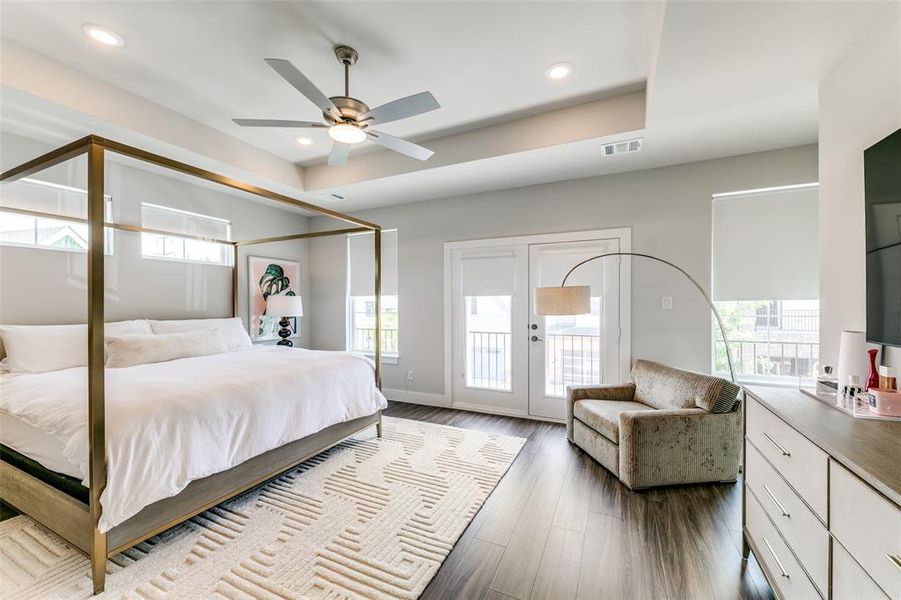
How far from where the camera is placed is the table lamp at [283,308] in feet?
15.5

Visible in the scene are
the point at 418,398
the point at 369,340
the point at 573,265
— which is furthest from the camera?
the point at 369,340

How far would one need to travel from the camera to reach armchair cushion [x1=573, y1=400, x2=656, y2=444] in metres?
2.85

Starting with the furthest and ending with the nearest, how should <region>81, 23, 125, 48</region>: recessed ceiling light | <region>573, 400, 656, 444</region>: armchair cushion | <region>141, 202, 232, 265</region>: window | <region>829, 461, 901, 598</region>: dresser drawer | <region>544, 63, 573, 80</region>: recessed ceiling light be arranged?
<region>141, 202, 232, 265</region>: window < <region>573, 400, 656, 444</region>: armchair cushion < <region>544, 63, 573, 80</region>: recessed ceiling light < <region>81, 23, 125, 48</region>: recessed ceiling light < <region>829, 461, 901, 598</region>: dresser drawer

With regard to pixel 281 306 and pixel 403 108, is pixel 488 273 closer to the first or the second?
pixel 403 108

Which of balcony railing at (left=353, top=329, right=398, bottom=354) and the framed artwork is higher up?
the framed artwork

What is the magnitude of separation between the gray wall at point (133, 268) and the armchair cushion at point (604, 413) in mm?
4284

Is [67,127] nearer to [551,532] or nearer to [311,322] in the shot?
[311,322]

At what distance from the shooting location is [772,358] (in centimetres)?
339

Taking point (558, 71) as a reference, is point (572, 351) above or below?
below

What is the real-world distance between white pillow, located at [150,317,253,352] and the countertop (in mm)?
4509

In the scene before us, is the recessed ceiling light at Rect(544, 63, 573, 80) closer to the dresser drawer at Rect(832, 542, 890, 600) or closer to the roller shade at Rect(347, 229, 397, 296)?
the dresser drawer at Rect(832, 542, 890, 600)

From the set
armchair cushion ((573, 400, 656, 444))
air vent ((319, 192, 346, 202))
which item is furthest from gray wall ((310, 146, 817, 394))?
armchair cushion ((573, 400, 656, 444))

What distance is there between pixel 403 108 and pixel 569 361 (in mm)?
3146

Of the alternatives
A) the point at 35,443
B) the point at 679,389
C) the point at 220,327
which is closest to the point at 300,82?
the point at 35,443
